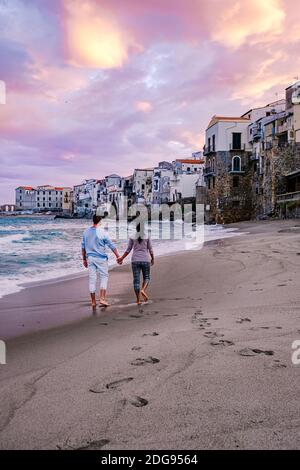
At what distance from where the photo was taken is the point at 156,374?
3557 millimetres

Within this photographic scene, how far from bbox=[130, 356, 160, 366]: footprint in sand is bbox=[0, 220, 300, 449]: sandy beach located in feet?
0.03

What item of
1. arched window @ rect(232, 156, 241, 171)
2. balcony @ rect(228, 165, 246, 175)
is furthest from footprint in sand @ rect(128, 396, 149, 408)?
arched window @ rect(232, 156, 241, 171)

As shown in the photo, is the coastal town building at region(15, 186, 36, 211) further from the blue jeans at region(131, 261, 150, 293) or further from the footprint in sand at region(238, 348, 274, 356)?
the footprint in sand at region(238, 348, 274, 356)

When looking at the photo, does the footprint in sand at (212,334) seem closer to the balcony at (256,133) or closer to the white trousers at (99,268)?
the white trousers at (99,268)

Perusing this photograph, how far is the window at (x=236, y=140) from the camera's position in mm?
56625

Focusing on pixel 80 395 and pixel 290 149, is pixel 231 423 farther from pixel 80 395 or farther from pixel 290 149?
pixel 290 149

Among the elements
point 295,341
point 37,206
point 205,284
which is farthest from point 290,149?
point 37,206

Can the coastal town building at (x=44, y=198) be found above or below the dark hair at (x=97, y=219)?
above

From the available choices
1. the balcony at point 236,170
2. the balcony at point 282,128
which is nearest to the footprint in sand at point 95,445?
the balcony at point 282,128

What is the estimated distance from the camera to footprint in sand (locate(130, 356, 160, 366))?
12.8 ft

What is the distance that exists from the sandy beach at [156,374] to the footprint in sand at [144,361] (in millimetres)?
11

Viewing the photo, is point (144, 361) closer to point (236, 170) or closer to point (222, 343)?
point (222, 343)
